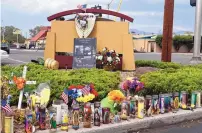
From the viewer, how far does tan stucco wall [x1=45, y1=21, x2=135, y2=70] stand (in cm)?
1440

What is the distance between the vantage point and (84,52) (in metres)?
14.2

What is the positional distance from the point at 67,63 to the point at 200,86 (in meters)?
7.40

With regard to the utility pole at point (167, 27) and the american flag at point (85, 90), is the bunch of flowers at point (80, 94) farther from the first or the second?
the utility pole at point (167, 27)

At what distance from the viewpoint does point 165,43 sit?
15273mm

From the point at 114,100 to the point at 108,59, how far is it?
738 centimetres

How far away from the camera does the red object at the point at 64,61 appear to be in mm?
14500

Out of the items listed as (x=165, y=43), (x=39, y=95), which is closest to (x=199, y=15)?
(x=165, y=43)

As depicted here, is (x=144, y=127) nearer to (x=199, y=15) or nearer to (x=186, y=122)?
(x=186, y=122)

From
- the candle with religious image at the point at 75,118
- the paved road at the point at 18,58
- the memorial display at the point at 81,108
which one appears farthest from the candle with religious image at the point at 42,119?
the paved road at the point at 18,58

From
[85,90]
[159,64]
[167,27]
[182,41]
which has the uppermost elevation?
[182,41]

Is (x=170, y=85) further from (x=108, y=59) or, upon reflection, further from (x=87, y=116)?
(x=108, y=59)

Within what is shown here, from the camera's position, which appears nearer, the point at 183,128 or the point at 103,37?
the point at 183,128

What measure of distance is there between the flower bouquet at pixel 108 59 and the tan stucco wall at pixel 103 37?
0.53 metres

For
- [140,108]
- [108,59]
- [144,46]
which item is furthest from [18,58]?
[144,46]
